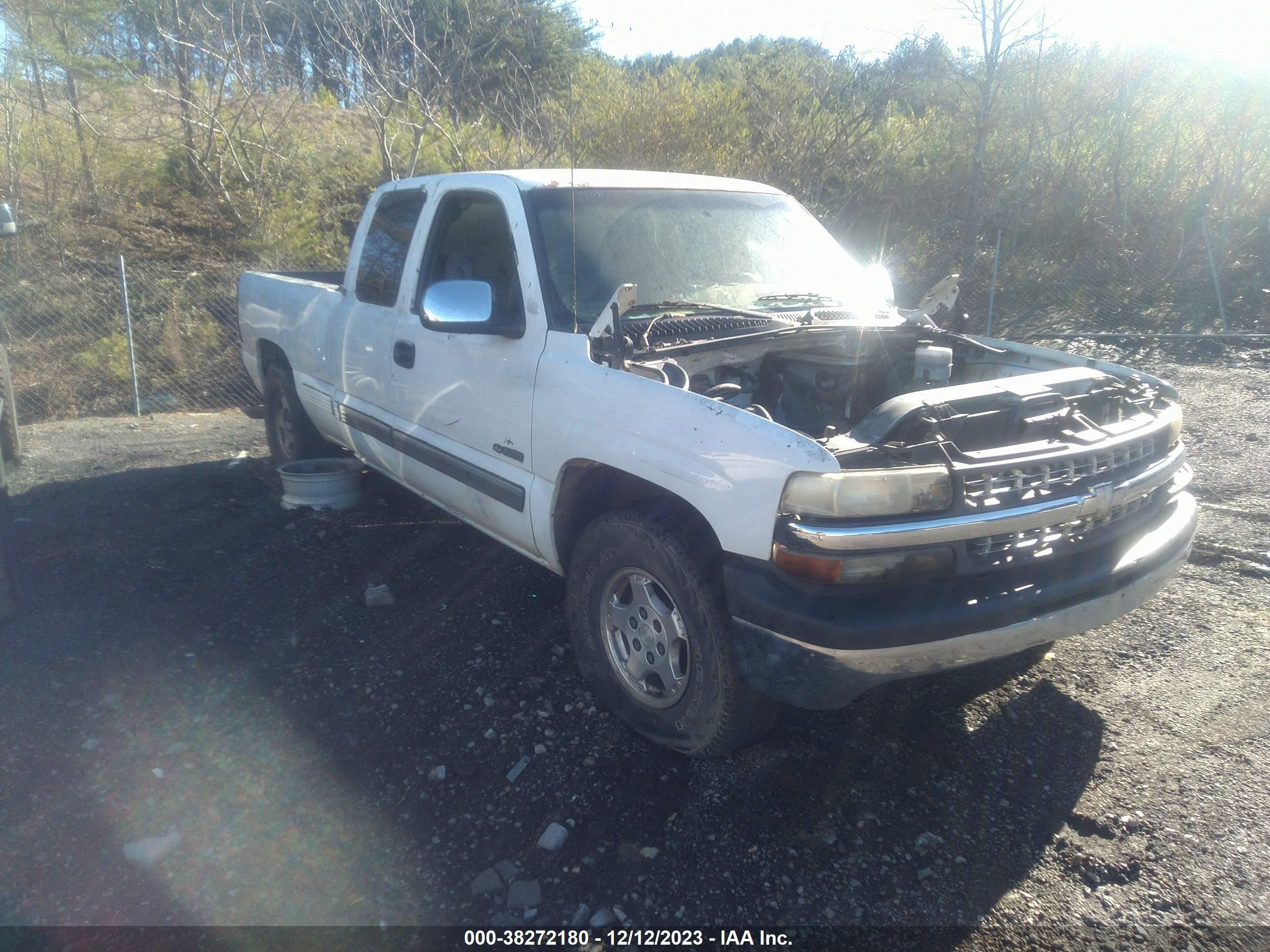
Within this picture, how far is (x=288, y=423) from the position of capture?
619cm

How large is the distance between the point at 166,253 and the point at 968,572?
12819mm

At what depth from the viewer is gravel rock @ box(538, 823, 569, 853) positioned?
9.09ft

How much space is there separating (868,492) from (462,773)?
1.70 meters

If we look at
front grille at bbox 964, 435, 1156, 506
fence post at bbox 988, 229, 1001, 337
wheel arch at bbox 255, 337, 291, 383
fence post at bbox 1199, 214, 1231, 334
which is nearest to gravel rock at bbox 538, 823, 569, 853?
front grille at bbox 964, 435, 1156, 506

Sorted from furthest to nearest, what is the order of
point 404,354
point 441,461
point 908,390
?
1. point 404,354
2. point 441,461
3. point 908,390

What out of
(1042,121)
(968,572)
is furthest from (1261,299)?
(968,572)

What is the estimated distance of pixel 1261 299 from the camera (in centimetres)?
1226

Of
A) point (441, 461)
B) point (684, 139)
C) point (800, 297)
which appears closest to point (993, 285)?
point (684, 139)

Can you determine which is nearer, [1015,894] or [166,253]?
[1015,894]

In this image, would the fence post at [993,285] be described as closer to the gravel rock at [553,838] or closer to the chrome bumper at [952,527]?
the chrome bumper at [952,527]

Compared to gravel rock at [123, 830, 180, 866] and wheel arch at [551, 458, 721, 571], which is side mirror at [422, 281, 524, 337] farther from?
gravel rock at [123, 830, 180, 866]

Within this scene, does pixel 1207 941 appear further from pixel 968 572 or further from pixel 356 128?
pixel 356 128

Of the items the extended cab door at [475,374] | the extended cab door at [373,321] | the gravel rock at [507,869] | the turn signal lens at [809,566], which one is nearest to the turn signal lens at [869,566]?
the turn signal lens at [809,566]

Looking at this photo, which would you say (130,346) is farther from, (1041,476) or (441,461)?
(1041,476)
